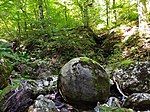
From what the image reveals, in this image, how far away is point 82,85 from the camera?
6086 millimetres

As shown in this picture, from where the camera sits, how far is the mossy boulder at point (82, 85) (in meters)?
6.07

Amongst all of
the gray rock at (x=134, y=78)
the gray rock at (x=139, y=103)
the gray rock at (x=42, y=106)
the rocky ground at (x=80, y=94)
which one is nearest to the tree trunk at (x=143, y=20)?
the gray rock at (x=134, y=78)

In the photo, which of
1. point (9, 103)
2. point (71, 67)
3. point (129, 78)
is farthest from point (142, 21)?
point (9, 103)

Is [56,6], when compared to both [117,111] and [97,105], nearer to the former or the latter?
[97,105]

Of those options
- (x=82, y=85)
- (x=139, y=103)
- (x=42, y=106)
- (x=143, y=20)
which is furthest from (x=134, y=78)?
(x=143, y=20)

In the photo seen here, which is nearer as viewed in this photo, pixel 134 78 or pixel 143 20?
pixel 134 78

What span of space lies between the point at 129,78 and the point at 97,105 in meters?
1.41

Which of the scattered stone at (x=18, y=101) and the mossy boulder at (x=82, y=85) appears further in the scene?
the mossy boulder at (x=82, y=85)

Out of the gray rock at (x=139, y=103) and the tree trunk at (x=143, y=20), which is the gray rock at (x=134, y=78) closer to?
the gray rock at (x=139, y=103)

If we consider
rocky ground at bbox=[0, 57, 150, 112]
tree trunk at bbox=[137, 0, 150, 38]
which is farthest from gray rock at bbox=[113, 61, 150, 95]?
tree trunk at bbox=[137, 0, 150, 38]

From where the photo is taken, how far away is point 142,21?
974 centimetres

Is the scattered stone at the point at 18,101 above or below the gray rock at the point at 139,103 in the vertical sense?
above

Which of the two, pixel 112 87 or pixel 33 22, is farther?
pixel 33 22

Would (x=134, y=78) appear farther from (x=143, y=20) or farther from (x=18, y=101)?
(x=143, y=20)
